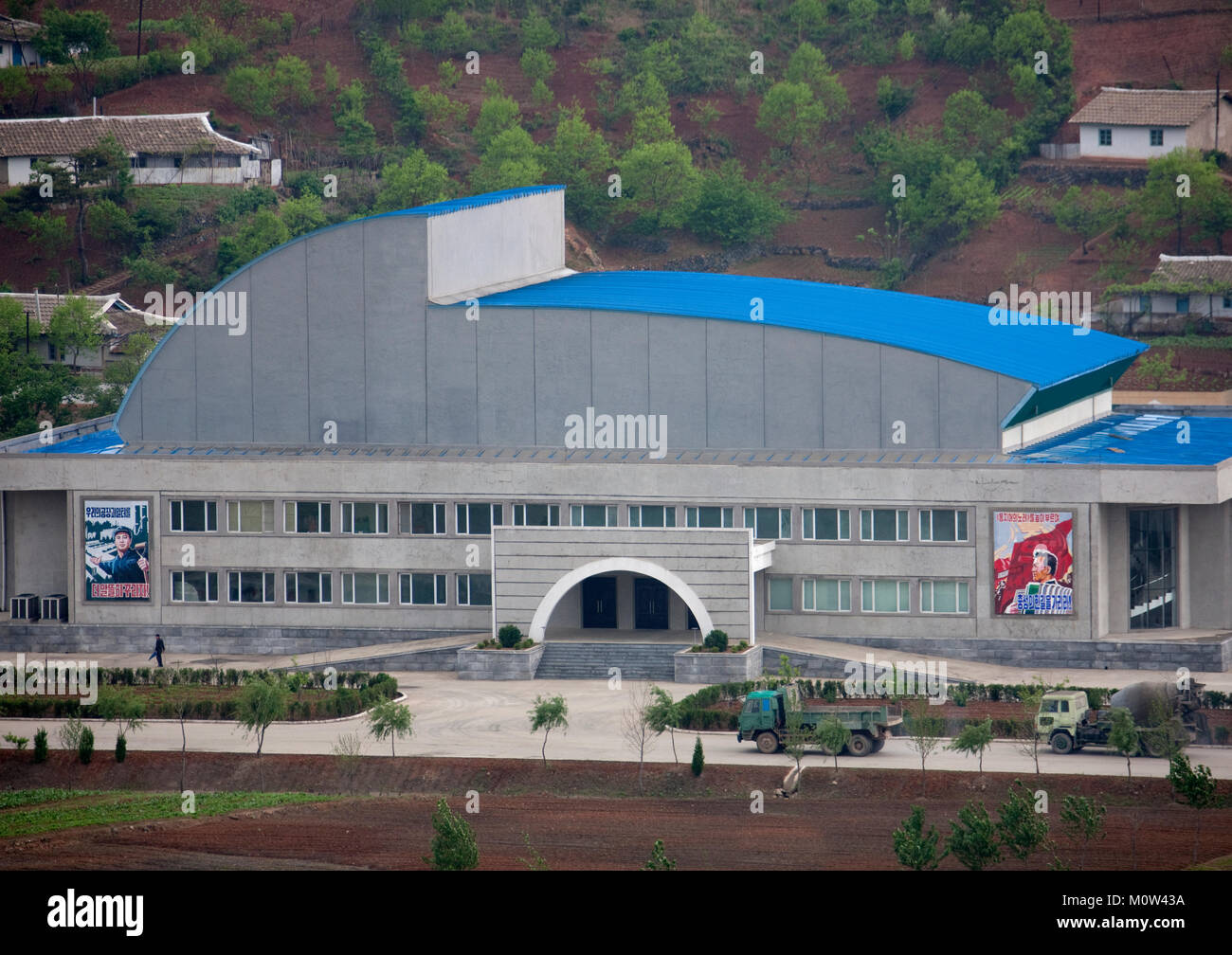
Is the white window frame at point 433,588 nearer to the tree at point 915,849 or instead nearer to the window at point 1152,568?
the window at point 1152,568

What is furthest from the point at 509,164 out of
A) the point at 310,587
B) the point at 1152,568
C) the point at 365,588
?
the point at 1152,568

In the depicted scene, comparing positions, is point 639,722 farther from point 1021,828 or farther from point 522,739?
point 1021,828

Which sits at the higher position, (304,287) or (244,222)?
(244,222)

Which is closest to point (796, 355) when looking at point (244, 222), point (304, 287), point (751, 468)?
point (751, 468)

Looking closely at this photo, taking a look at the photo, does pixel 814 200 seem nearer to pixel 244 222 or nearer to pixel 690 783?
pixel 244 222

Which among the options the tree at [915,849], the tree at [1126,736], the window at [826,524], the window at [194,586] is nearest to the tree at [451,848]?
the tree at [915,849]
